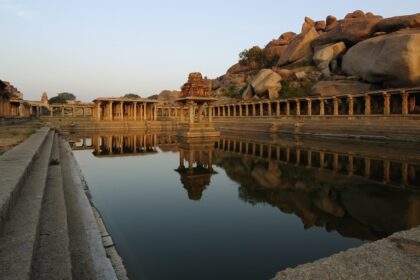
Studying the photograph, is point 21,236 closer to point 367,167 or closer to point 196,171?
point 196,171

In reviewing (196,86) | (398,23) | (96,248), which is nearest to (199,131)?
(196,86)

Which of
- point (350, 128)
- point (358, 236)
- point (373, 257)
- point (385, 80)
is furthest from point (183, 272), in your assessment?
point (385, 80)

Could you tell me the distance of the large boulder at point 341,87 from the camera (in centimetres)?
3784

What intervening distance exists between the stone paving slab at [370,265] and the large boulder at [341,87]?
36.2 meters

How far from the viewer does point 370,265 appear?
3814 millimetres

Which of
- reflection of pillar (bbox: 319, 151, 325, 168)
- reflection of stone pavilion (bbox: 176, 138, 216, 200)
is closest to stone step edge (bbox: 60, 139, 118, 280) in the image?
reflection of stone pavilion (bbox: 176, 138, 216, 200)

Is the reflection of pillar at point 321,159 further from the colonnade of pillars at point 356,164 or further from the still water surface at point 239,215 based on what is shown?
the still water surface at point 239,215

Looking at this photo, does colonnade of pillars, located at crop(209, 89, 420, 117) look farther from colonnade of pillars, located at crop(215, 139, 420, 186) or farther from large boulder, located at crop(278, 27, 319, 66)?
large boulder, located at crop(278, 27, 319, 66)

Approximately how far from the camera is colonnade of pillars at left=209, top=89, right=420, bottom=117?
28536 mm

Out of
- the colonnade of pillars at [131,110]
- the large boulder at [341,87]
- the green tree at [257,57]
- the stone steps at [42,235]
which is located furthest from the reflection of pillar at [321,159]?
the green tree at [257,57]

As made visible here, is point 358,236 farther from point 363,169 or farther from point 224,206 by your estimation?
point 363,169

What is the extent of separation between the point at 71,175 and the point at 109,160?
24.5 feet

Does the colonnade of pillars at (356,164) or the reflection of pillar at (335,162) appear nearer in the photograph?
the colonnade of pillars at (356,164)

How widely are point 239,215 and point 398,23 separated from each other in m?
43.1
